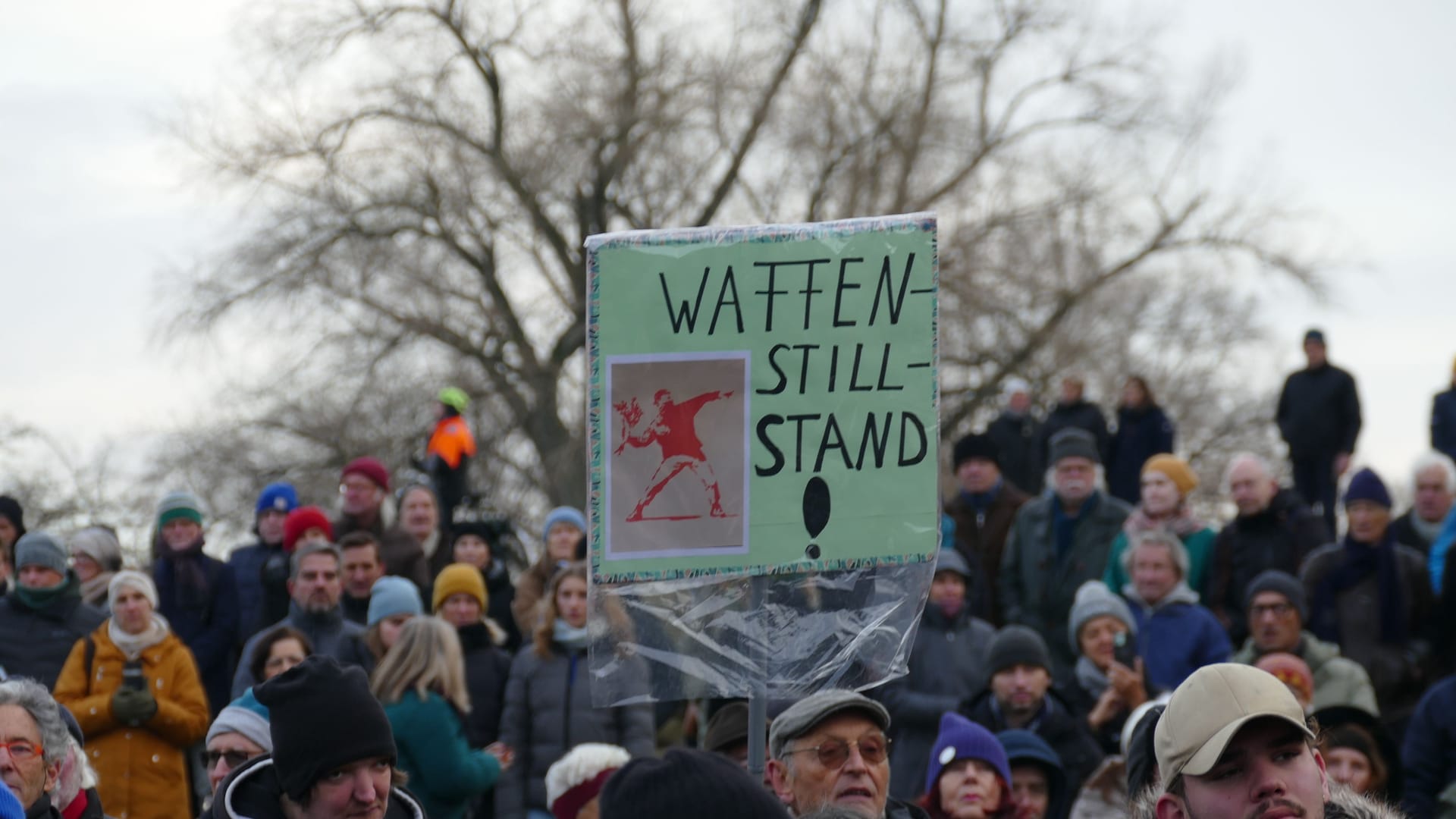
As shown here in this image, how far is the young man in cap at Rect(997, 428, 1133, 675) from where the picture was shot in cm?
1093

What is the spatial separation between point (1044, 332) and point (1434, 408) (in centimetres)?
1373

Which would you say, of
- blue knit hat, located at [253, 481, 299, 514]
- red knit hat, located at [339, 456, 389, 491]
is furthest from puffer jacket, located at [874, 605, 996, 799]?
blue knit hat, located at [253, 481, 299, 514]

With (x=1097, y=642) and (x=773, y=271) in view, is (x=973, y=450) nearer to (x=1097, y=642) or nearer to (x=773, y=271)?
(x=1097, y=642)

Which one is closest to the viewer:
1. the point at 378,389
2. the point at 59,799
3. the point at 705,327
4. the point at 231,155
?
the point at 705,327

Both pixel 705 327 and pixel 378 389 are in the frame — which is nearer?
pixel 705 327

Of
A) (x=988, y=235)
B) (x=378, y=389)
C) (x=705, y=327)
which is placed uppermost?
(x=988, y=235)

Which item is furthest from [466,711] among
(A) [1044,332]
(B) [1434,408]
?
(A) [1044,332]

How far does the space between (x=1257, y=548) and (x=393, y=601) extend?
16.4 feet

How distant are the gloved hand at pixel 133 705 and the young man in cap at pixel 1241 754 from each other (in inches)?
199

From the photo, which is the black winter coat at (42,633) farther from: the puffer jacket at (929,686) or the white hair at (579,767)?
the puffer jacket at (929,686)

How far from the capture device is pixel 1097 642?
9.02 meters

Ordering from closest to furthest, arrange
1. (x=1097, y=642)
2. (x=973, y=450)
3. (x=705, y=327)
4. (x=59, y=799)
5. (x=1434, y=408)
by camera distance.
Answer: (x=705, y=327) → (x=59, y=799) → (x=1097, y=642) → (x=973, y=450) → (x=1434, y=408)

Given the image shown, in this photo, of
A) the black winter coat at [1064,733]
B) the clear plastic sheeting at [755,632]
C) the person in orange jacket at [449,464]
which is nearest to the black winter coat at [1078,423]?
the person in orange jacket at [449,464]

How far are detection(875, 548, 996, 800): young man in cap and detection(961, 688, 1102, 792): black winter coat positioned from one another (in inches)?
14.1
